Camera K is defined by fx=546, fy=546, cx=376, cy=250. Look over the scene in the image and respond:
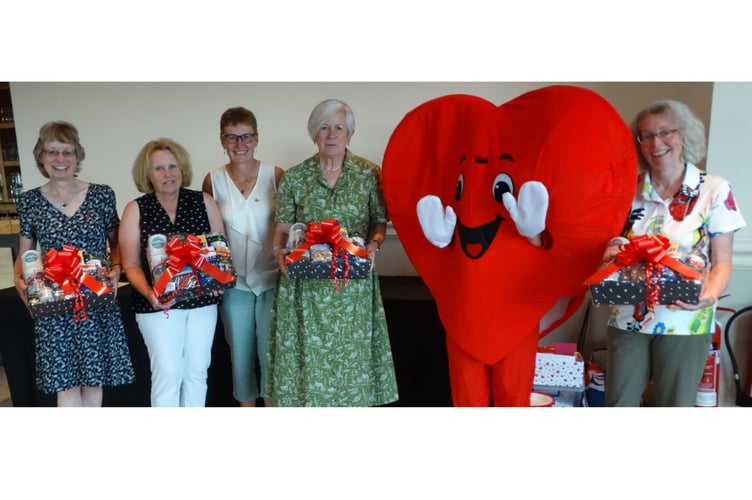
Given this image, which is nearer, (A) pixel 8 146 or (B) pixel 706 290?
(B) pixel 706 290

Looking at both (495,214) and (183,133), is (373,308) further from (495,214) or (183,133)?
(183,133)

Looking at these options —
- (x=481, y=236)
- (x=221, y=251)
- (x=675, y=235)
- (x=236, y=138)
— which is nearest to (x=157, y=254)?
(x=221, y=251)

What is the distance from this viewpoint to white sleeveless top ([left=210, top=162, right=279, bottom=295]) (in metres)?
2.23

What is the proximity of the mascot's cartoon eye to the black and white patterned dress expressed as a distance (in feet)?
4.76

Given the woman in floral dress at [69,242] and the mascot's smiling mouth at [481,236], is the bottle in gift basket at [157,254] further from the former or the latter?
the mascot's smiling mouth at [481,236]

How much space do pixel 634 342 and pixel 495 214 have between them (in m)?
0.64

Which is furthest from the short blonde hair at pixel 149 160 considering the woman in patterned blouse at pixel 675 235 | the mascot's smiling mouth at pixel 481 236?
the woman in patterned blouse at pixel 675 235

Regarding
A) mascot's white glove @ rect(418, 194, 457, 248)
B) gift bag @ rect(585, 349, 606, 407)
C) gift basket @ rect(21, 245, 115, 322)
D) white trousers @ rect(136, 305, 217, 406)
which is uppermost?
mascot's white glove @ rect(418, 194, 457, 248)

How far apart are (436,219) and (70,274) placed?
130 centimetres

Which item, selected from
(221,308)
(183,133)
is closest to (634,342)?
(221,308)

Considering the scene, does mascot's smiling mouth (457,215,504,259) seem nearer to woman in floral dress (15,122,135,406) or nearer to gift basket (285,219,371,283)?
gift basket (285,219,371,283)

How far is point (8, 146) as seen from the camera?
139 inches

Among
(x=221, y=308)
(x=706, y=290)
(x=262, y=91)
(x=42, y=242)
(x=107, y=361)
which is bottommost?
(x=107, y=361)

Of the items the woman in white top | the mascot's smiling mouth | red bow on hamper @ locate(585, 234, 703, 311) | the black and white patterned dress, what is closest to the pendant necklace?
the woman in white top
